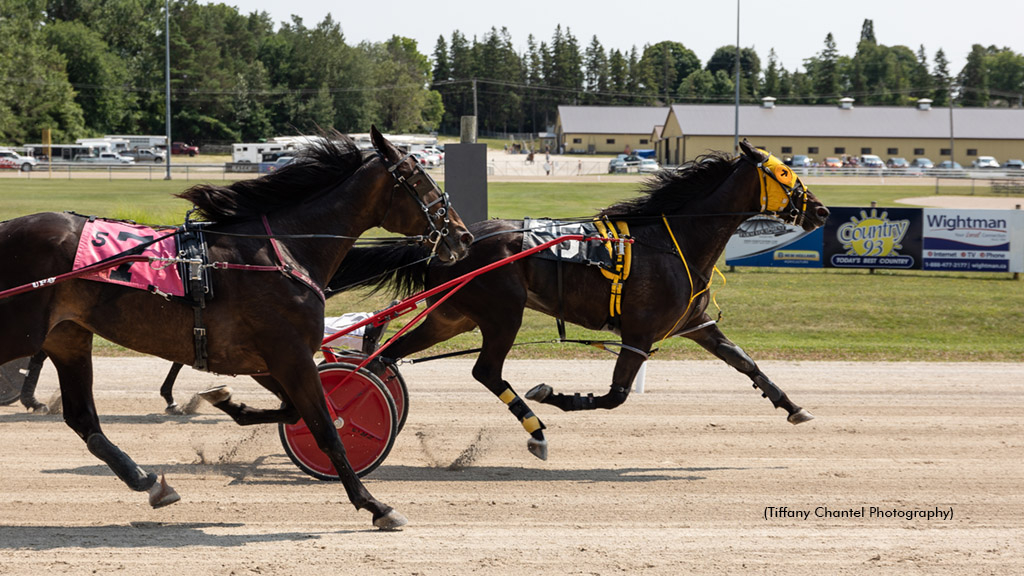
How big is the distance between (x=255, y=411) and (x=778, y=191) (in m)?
3.95

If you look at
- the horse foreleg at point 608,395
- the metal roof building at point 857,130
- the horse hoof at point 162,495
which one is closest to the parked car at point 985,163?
the metal roof building at point 857,130

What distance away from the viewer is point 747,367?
712cm

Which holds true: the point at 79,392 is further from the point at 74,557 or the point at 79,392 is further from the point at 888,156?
the point at 888,156

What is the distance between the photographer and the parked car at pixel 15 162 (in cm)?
5061

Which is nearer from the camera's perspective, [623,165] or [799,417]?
[799,417]

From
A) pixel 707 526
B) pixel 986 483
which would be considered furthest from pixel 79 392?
pixel 986 483

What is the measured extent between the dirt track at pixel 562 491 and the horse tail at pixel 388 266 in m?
1.16

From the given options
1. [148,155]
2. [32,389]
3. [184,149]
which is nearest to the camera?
[32,389]

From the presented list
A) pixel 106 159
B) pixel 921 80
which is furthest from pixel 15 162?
pixel 921 80

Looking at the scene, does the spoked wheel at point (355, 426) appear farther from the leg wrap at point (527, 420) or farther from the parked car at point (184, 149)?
the parked car at point (184, 149)

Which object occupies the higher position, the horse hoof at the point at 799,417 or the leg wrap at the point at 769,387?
the leg wrap at the point at 769,387

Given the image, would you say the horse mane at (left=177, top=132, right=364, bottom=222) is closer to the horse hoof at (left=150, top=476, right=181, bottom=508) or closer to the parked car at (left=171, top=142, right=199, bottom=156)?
the horse hoof at (left=150, top=476, right=181, bottom=508)

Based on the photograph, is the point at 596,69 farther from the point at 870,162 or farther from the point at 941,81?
the point at 870,162

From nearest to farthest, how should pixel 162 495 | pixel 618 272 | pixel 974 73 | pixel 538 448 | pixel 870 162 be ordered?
1. pixel 162 495
2. pixel 538 448
3. pixel 618 272
4. pixel 870 162
5. pixel 974 73
